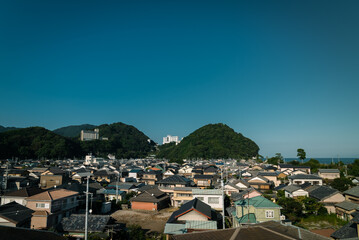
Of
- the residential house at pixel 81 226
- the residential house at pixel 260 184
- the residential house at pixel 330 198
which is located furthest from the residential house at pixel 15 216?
the residential house at pixel 260 184

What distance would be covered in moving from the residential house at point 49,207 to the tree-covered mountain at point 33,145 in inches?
3564

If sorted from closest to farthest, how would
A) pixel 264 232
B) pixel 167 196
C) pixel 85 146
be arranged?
1. pixel 264 232
2. pixel 167 196
3. pixel 85 146

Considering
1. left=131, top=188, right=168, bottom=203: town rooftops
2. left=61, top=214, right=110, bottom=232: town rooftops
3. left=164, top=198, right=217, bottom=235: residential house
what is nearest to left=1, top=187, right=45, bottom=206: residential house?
left=61, top=214, right=110, bottom=232: town rooftops

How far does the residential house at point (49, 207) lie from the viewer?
17188 mm

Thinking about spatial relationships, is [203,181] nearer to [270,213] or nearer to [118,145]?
[270,213]

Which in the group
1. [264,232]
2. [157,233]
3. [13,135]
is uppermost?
[13,135]

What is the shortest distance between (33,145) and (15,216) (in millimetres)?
102001

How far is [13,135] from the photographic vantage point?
4023 inches

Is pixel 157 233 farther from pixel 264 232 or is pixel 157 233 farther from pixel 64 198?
pixel 264 232

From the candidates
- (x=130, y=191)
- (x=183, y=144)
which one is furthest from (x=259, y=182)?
(x=183, y=144)

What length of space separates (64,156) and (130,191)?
285ft

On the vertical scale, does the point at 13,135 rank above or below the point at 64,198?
above

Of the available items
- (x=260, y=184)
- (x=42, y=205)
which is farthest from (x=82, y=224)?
(x=260, y=184)

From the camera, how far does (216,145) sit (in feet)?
397
